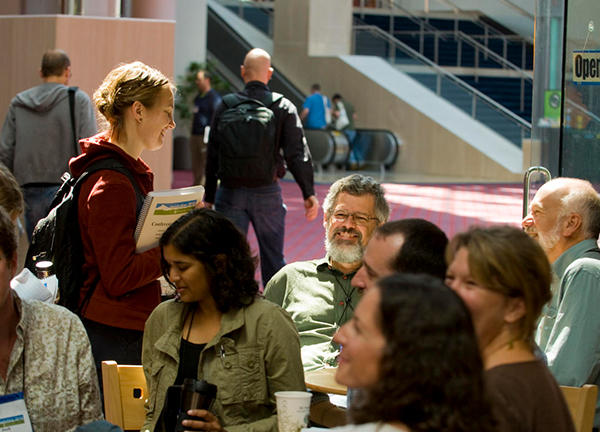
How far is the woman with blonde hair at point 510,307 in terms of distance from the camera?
226 centimetres

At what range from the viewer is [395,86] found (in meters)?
24.6

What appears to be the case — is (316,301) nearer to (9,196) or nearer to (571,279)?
(571,279)

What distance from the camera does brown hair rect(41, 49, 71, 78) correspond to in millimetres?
6742

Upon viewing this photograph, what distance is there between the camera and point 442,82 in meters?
24.1

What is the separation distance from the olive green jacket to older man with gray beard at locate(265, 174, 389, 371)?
0.99 m

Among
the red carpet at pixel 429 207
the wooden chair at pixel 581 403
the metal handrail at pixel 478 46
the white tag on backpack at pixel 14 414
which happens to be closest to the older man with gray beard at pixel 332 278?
the wooden chair at pixel 581 403

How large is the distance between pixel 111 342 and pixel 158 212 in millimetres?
511

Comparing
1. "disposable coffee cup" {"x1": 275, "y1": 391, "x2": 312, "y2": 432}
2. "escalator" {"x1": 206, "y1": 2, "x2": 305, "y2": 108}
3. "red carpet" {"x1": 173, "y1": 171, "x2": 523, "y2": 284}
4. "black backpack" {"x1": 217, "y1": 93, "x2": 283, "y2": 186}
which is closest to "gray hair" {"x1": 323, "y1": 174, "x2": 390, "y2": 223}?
"disposable coffee cup" {"x1": 275, "y1": 391, "x2": 312, "y2": 432}

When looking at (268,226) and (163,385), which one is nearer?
(163,385)

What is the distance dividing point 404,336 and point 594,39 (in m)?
4.55

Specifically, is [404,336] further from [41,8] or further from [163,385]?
[41,8]

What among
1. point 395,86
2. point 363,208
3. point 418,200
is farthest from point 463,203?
point 363,208

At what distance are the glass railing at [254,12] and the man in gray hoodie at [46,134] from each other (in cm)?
2060

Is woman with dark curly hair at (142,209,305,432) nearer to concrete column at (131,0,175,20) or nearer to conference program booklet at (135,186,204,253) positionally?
conference program booklet at (135,186,204,253)
